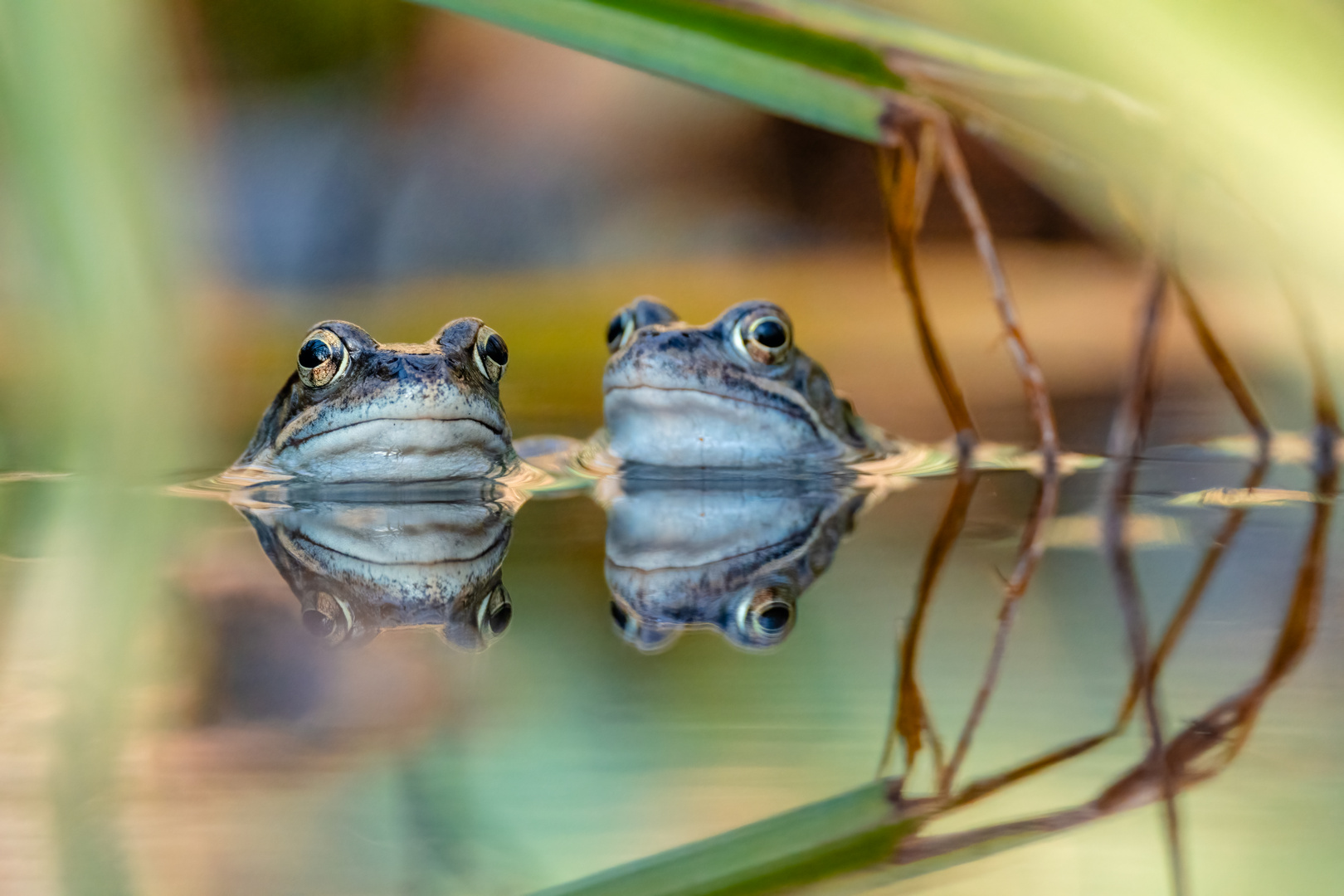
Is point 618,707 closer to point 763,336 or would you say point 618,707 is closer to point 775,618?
point 775,618

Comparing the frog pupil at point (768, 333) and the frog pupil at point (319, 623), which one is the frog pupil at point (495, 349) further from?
the frog pupil at point (319, 623)

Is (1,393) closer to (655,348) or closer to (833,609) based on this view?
(655,348)

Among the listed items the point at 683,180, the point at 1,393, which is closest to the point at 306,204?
the point at 683,180

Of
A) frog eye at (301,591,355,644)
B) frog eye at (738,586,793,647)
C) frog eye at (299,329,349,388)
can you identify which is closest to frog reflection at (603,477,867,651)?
frog eye at (738,586,793,647)

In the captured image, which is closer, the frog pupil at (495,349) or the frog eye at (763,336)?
the frog pupil at (495,349)

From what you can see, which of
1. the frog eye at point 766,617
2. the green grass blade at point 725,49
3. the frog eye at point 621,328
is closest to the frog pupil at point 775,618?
the frog eye at point 766,617
